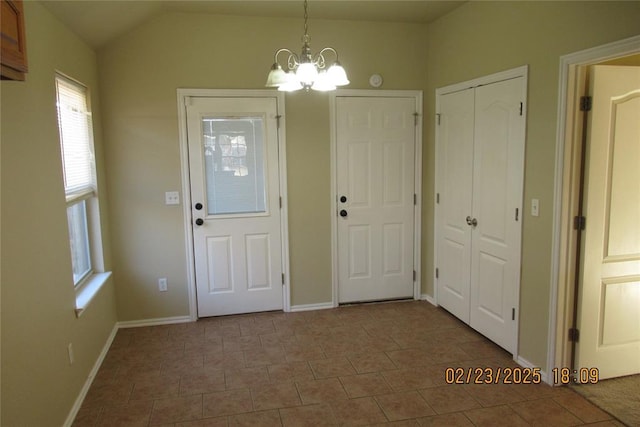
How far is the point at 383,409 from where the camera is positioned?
8.79 ft

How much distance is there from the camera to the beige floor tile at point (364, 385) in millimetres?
2863

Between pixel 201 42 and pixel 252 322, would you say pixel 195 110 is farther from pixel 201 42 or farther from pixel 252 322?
pixel 252 322

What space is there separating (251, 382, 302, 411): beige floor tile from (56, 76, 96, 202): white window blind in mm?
1752

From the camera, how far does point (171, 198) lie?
391 cm

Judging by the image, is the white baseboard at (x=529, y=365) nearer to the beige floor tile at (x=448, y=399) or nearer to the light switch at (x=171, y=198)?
the beige floor tile at (x=448, y=399)


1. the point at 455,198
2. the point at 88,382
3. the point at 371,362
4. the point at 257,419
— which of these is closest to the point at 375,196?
the point at 455,198

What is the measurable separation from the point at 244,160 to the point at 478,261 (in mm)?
2153

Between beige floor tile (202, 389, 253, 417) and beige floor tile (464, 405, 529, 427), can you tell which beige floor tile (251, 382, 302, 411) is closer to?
beige floor tile (202, 389, 253, 417)

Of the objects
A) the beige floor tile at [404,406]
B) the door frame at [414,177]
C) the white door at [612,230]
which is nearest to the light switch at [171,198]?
the door frame at [414,177]

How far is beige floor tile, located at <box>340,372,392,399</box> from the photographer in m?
2.86

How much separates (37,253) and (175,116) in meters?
1.91

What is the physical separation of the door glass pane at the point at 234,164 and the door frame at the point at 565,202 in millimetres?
2370

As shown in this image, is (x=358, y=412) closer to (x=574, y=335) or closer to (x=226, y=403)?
(x=226, y=403)

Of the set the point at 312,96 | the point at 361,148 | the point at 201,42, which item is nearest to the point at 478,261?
the point at 361,148
